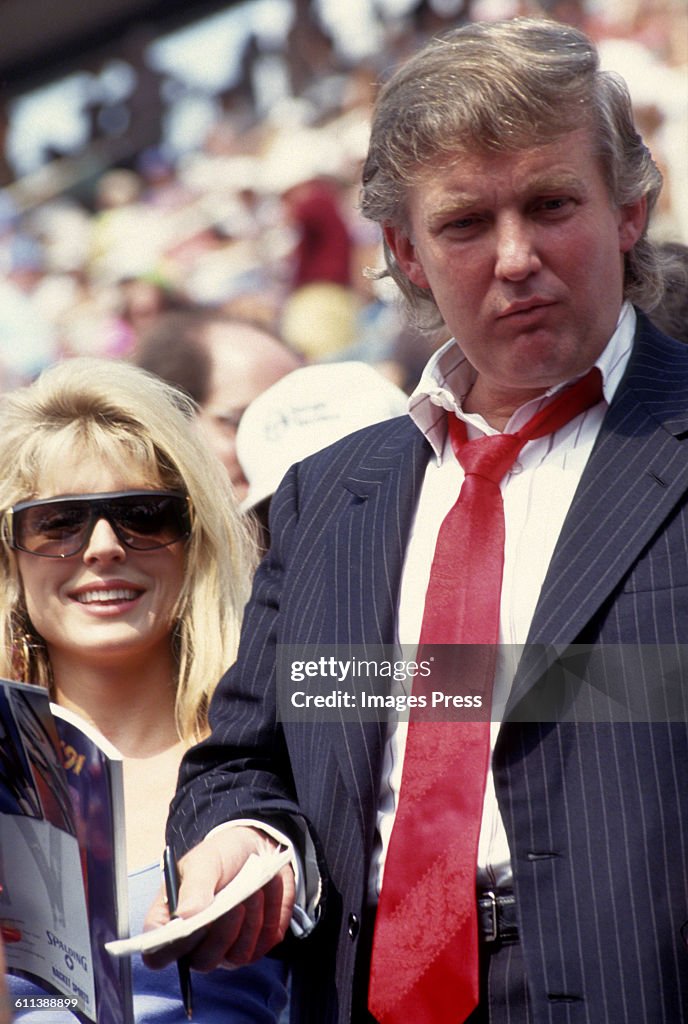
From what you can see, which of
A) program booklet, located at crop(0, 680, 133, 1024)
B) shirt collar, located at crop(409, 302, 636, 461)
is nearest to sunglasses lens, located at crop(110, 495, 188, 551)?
shirt collar, located at crop(409, 302, 636, 461)

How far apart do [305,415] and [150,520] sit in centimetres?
75

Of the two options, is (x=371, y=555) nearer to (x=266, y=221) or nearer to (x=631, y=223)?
(x=631, y=223)

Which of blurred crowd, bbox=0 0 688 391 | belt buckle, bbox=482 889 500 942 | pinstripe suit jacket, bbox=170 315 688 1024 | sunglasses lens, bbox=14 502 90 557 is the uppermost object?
blurred crowd, bbox=0 0 688 391

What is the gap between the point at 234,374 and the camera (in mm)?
3879

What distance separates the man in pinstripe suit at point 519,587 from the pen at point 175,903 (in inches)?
0.7

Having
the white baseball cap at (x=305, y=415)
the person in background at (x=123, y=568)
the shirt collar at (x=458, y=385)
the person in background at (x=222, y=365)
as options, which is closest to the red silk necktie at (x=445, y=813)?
the shirt collar at (x=458, y=385)

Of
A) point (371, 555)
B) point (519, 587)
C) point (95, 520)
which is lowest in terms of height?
point (519, 587)

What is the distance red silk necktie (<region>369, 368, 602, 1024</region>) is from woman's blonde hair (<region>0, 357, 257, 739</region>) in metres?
0.82

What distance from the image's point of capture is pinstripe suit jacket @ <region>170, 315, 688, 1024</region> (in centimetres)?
160

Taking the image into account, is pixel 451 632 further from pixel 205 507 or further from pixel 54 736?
pixel 205 507

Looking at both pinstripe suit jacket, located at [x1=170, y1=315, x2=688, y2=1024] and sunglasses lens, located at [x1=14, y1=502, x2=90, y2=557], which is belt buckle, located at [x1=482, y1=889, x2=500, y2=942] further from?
sunglasses lens, located at [x1=14, y1=502, x2=90, y2=557]

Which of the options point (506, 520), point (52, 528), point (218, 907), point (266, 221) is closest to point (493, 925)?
point (218, 907)

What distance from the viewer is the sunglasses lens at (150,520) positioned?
253cm

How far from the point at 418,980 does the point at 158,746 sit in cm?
95
